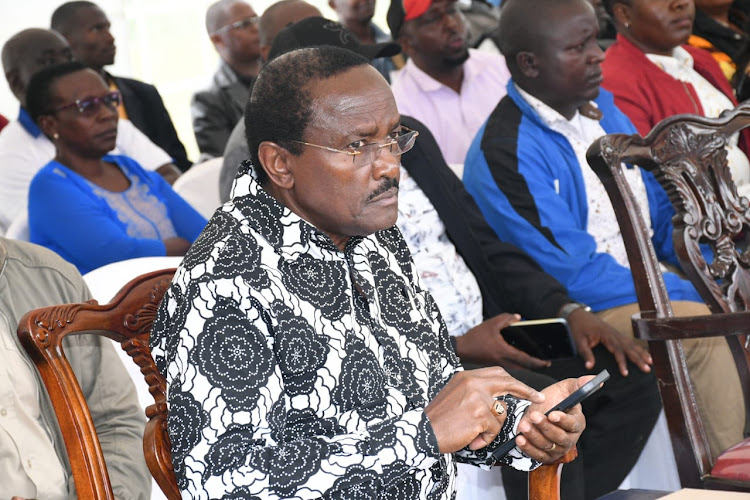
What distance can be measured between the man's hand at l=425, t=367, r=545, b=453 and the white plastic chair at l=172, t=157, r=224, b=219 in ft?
7.51

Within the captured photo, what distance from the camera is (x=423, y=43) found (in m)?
3.84

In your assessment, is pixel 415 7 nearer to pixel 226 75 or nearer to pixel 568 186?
pixel 568 186

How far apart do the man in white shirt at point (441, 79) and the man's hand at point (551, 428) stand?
2245 millimetres

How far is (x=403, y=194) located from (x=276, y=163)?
39.7 inches

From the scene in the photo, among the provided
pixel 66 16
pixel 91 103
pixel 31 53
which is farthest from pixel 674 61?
pixel 66 16

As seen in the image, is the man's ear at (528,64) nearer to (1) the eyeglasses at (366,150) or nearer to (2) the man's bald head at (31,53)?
(1) the eyeglasses at (366,150)

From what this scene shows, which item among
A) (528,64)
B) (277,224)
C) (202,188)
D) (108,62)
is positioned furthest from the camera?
(108,62)

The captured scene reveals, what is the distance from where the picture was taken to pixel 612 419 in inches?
98.0

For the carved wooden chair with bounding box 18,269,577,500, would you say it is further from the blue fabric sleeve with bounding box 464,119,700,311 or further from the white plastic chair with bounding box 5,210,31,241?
the white plastic chair with bounding box 5,210,31,241

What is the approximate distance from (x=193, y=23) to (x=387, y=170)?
497 centimetres

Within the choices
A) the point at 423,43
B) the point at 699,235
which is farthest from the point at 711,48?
the point at 699,235

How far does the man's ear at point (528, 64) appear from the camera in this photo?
292 centimetres

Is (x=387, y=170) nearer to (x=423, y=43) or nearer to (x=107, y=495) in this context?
(x=107, y=495)

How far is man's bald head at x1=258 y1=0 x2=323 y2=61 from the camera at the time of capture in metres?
3.77
